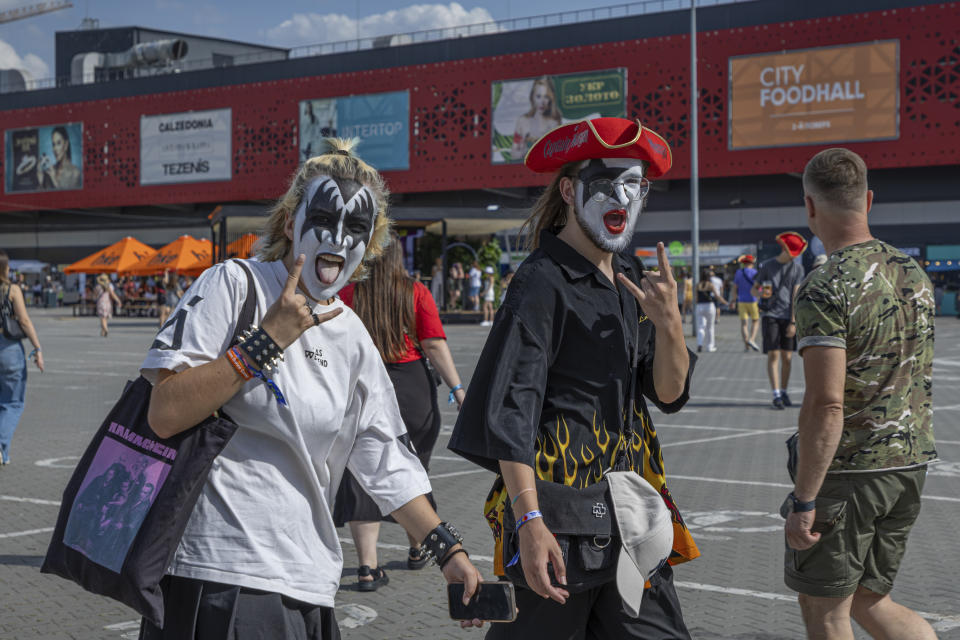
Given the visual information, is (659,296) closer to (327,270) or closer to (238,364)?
(327,270)

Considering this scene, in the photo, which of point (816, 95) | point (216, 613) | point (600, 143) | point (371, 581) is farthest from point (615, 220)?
point (816, 95)

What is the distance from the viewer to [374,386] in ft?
9.29

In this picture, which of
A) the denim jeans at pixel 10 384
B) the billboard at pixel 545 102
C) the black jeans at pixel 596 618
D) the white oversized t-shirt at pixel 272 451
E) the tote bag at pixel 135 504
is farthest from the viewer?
the billboard at pixel 545 102

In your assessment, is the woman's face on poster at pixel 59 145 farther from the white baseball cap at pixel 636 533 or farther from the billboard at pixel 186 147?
the white baseball cap at pixel 636 533

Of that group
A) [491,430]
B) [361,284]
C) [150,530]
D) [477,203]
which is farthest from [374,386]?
[477,203]

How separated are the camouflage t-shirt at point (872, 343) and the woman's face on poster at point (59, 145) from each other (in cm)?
6394

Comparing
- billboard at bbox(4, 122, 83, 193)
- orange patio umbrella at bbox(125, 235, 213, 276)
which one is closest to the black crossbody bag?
orange patio umbrella at bbox(125, 235, 213, 276)

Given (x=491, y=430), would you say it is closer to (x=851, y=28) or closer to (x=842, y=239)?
(x=842, y=239)

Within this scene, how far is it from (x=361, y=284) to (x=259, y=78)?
52648 mm

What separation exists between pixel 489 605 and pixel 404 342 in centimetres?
329

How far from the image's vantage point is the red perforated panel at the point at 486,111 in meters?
42.1

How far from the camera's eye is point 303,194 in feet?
8.89

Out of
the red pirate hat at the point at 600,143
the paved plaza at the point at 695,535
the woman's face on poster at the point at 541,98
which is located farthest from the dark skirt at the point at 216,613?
the woman's face on poster at the point at 541,98

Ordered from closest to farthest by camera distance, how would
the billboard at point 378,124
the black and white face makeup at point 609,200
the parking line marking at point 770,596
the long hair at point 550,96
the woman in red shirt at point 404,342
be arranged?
1. the black and white face makeup at point 609,200
2. the parking line marking at point 770,596
3. the woman in red shirt at point 404,342
4. the long hair at point 550,96
5. the billboard at point 378,124
